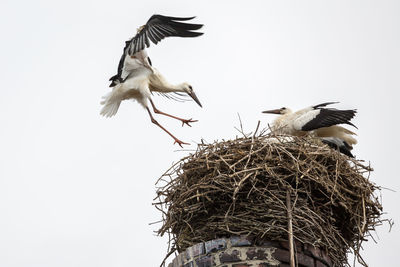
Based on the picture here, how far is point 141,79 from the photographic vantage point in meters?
9.46

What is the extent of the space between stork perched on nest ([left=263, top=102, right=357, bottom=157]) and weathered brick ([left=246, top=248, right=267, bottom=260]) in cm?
264

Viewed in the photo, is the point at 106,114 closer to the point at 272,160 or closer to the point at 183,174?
the point at 183,174

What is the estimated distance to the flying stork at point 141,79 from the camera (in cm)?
866

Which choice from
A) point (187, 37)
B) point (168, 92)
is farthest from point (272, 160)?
point (168, 92)

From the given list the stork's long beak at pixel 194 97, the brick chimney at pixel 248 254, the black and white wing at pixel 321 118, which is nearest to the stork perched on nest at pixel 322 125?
the black and white wing at pixel 321 118

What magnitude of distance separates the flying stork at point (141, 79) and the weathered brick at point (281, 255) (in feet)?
11.3

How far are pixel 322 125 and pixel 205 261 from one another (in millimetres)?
3113

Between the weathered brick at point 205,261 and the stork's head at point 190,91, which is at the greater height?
the stork's head at point 190,91

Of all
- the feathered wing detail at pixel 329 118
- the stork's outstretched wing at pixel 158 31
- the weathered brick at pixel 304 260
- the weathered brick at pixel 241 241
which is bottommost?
the weathered brick at pixel 304 260

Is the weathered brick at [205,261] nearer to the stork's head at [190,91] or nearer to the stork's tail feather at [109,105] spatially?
the stork's head at [190,91]

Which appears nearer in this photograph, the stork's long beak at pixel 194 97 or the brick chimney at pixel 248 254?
the brick chimney at pixel 248 254

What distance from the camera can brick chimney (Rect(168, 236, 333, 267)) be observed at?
5980 millimetres

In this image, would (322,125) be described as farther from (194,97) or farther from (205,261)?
(205,261)

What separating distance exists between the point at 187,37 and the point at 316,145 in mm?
2137
